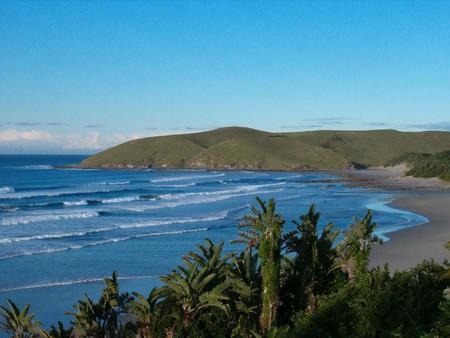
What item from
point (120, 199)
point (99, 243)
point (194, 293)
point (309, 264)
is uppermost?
point (309, 264)

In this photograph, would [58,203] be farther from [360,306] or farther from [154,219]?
[360,306]

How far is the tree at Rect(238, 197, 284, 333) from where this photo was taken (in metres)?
15.2

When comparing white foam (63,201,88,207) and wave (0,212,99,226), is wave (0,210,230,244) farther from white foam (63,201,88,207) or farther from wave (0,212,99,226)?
white foam (63,201,88,207)

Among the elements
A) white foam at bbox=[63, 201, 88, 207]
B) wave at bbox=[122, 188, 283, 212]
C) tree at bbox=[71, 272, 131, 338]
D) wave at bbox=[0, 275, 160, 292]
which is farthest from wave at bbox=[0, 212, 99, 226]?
tree at bbox=[71, 272, 131, 338]

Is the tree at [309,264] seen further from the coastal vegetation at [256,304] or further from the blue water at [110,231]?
the blue water at [110,231]

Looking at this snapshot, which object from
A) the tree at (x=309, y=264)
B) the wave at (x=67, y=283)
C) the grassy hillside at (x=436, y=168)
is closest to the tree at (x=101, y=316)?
the tree at (x=309, y=264)

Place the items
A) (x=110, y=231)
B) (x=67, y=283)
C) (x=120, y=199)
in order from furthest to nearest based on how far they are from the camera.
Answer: (x=120, y=199), (x=110, y=231), (x=67, y=283)

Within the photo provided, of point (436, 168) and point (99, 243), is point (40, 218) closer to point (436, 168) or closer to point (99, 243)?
point (99, 243)

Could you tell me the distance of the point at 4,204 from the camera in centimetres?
6397

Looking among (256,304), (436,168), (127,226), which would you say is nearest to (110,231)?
(127,226)

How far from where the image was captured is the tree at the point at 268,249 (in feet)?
50.0

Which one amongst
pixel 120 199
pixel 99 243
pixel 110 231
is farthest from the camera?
pixel 120 199

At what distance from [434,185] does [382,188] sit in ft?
30.1

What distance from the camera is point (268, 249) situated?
1526 centimetres
